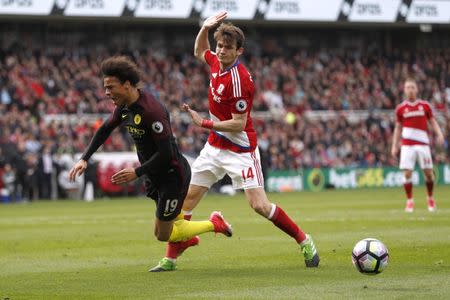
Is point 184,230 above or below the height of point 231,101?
below

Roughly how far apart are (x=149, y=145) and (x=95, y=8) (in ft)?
93.7

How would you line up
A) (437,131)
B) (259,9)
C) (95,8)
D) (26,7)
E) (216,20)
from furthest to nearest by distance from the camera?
1. (259,9)
2. (95,8)
3. (26,7)
4. (437,131)
5. (216,20)

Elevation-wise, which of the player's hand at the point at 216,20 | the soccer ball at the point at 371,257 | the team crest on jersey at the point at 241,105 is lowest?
the soccer ball at the point at 371,257

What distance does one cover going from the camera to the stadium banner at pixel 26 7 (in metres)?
36.2

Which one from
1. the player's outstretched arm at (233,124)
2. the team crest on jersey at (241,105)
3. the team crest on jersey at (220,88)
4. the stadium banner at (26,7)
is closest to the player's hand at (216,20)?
the team crest on jersey at (220,88)

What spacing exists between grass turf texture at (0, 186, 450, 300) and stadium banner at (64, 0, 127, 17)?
1705 cm

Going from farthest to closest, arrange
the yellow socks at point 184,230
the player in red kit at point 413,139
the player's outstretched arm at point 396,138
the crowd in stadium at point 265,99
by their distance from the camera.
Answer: the crowd in stadium at point 265,99 → the player in red kit at point 413,139 → the player's outstretched arm at point 396,138 → the yellow socks at point 184,230

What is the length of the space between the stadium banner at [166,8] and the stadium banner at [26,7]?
12.4ft

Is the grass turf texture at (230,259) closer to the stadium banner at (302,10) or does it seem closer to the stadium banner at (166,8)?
the stadium banner at (166,8)

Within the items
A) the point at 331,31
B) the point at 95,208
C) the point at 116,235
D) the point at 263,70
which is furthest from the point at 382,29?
the point at 116,235

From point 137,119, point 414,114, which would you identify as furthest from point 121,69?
point 414,114

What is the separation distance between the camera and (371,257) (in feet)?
32.4

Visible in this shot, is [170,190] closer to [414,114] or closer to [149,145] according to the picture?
[149,145]

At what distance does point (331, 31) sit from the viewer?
49344mm
